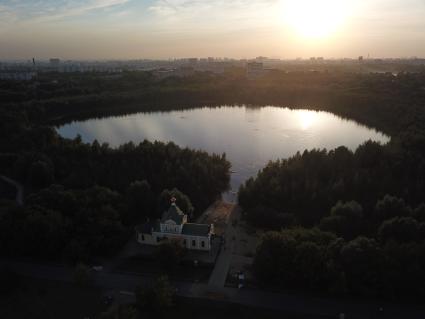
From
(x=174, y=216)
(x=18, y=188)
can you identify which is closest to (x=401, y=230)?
(x=174, y=216)

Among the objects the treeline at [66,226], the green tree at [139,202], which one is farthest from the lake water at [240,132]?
the treeline at [66,226]

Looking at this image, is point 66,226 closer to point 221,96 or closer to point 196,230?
point 196,230

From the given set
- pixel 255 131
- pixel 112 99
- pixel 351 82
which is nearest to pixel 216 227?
pixel 255 131

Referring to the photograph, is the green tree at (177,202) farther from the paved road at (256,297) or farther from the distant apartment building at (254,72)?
the distant apartment building at (254,72)

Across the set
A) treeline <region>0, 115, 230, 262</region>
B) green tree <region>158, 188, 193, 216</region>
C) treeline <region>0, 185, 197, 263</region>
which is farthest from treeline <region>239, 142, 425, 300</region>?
treeline <region>0, 185, 197, 263</region>

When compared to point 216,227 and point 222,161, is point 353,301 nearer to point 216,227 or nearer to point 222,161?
point 216,227

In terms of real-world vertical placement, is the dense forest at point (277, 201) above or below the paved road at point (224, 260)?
above

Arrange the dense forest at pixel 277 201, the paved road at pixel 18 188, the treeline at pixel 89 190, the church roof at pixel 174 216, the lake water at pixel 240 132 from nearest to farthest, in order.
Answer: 1. the dense forest at pixel 277 201
2. the treeline at pixel 89 190
3. the church roof at pixel 174 216
4. the paved road at pixel 18 188
5. the lake water at pixel 240 132
